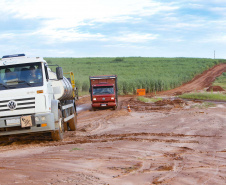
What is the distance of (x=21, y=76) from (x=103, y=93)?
1579 cm

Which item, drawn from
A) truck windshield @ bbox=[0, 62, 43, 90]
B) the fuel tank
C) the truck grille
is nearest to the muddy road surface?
the truck grille

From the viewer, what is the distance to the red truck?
2692 cm

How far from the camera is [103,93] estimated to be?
27.3 m

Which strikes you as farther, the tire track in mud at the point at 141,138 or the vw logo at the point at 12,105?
the tire track in mud at the point at 141,138

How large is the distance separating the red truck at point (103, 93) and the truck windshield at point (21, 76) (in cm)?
1517

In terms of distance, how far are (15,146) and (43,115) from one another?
1.40 m

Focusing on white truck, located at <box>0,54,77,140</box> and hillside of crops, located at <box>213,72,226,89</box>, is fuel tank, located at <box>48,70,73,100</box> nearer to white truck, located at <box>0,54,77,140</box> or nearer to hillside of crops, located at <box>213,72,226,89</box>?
white truck, located at <box>0,54,77,140</box>

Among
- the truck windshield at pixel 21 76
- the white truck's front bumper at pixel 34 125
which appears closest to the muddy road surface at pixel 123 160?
the white truck's front bumper at pixel 34 125

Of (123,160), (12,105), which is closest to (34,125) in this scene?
(12,105)

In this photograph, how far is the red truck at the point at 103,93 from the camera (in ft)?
88.3

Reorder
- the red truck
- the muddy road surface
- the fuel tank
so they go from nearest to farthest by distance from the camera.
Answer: the muddy road surface → the fuel tank → the red truck

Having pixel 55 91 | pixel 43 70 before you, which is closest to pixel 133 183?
pixel 43 70

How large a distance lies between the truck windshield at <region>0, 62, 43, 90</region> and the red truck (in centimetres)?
1517

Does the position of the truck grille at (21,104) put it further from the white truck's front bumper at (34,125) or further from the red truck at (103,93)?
the red truck at (103,93)
